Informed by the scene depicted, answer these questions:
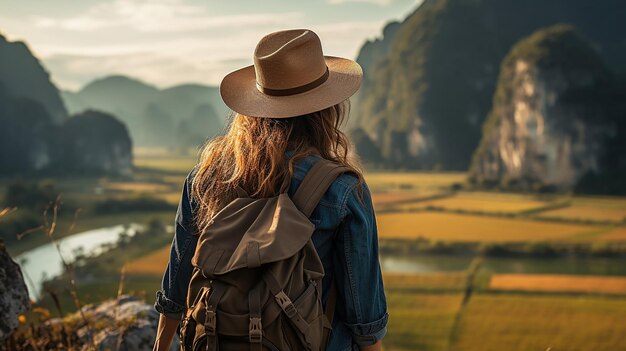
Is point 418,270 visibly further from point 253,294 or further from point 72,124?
point 72,124

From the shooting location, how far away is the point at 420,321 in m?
18.8

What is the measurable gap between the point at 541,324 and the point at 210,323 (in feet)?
63.2

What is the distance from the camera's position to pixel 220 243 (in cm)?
119

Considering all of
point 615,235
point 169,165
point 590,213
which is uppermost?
point 615,235

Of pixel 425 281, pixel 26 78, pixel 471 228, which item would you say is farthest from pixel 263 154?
pixel 26 78

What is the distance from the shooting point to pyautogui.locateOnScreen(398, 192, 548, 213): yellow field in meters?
38.2

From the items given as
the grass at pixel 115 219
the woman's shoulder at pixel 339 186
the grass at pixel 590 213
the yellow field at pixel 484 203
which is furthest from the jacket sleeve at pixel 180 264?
the yellow field at pixel 484 203

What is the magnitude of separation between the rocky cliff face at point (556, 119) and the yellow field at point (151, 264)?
35.9 m

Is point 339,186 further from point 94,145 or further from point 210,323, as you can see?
point 94,145

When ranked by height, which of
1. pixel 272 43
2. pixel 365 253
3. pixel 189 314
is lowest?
pixel 189 314

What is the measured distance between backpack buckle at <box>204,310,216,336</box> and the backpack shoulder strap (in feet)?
0.81

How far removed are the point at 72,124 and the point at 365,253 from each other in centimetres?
6783

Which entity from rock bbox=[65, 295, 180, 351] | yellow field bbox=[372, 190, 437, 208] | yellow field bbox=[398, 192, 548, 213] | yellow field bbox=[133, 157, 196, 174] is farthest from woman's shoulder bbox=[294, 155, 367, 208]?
yellow field bbox=[133, 157, 196, 174]

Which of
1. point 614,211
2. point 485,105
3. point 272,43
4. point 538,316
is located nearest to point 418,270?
point 538,316
